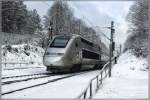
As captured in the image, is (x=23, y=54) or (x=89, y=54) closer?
(x=89, y=54)

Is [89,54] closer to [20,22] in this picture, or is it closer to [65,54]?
[65,54]

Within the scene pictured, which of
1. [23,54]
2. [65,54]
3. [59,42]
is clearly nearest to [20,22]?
[23,54]

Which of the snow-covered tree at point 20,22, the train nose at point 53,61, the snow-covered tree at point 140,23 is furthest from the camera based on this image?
the snow-covered tree at point 20,22

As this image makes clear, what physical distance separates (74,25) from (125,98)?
2424cm

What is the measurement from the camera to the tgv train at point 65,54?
2502cm

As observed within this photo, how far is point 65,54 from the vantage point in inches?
998

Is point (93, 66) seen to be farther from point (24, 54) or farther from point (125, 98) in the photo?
point (125, 98)

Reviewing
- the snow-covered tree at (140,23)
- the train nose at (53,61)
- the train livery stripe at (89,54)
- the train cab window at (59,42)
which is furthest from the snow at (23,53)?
the train nose at (53,61)

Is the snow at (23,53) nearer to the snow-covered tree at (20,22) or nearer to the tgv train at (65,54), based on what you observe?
the snow-covered tree at (20,22)

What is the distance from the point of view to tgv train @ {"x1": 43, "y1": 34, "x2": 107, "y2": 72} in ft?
82.1

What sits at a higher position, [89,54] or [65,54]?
[65,54]

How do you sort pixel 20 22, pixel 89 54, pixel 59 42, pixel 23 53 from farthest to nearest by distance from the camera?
pixel 20 22 < pixel 23 53 < pixel 89 54 < pixel 59 42

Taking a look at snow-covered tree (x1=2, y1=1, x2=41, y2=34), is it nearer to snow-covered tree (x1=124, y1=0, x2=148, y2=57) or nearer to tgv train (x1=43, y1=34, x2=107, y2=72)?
snow-covered tree (x1=124, y1=0, x2=148, y2=57)

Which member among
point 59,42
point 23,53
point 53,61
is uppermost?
point 59,42
